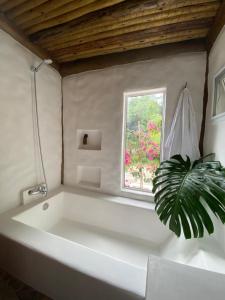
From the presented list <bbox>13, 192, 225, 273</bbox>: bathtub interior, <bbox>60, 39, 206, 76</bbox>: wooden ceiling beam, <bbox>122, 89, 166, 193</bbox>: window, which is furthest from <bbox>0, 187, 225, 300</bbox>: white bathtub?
<bbox>60, 39, 206, 76</bbox>: wooden ceiling beam

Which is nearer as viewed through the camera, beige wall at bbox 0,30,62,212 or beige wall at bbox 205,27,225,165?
beige wall at bbox 205,27,225,165

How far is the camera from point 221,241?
1.26 m

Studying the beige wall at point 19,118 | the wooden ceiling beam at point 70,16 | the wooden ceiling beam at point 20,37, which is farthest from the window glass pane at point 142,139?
the wooden ceiling beam at point 20,37

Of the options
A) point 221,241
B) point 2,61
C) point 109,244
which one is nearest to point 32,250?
point 109,244

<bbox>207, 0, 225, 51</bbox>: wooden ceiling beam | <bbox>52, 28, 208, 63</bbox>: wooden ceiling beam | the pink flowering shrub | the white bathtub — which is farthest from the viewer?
the pink flowering shrub

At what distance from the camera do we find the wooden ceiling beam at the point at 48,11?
57.7 inches

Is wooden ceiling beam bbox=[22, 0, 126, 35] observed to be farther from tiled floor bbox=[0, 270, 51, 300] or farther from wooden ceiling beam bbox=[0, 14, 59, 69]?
tiled floor bbox=[0, 270, 51, 300]

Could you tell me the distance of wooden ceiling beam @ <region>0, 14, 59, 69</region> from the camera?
1722mm

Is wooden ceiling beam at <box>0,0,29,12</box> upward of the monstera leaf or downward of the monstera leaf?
upward

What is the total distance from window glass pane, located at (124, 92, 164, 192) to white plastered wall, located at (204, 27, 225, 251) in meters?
0.54

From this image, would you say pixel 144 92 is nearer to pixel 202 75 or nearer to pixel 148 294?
pixel 202 75

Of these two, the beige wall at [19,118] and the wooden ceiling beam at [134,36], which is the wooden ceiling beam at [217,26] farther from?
the beige wall at [19,118]

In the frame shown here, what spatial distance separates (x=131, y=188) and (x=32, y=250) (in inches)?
53.5

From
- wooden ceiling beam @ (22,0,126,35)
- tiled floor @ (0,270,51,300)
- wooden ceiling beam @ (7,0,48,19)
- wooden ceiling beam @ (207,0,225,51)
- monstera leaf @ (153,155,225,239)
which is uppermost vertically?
wooden ceiling beam @ (7,0,48,19)
